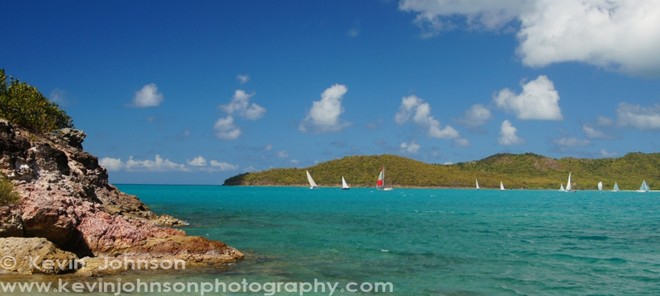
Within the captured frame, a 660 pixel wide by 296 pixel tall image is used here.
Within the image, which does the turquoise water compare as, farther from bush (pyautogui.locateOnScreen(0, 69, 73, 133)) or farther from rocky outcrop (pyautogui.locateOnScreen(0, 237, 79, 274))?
bush (pyautogui.locateOnScreen(0, 69, 73, 133))

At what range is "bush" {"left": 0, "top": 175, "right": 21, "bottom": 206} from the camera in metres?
21.5

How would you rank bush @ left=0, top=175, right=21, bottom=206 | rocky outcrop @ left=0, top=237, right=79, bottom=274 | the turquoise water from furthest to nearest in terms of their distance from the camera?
bush @ left=0, top=175, right=21, bottom=206
the turquoise water
rocky outcrop @ left=0, top=237, right=79, bottom=274

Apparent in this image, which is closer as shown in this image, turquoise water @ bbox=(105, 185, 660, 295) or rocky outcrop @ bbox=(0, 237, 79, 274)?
rocky outcrop @ bbox=(0, 237, 79, 274)

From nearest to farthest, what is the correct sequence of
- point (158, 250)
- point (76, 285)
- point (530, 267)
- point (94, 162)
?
point (76, 285) < point (158, 250) < point (530, 267) < point (94, 162)

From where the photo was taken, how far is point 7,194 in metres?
21.7

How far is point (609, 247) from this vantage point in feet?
107

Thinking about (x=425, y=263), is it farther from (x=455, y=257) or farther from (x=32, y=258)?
(x=32, y=258)

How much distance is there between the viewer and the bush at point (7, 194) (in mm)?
21484

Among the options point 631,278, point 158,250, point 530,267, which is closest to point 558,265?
point 530,267

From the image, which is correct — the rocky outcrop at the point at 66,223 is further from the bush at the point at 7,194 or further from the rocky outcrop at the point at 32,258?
the rocky outcrop at the point at 32,258

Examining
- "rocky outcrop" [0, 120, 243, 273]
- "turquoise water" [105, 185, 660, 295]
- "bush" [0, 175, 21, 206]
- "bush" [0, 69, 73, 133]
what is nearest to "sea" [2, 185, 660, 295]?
"turquoise water" [105, 185, 660, 295]

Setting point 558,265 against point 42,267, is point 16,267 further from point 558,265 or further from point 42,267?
point 558,265

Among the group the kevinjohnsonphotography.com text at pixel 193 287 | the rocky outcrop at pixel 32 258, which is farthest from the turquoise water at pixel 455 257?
the rocky outcrop at pixel 32 258

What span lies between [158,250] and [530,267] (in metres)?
17.3
